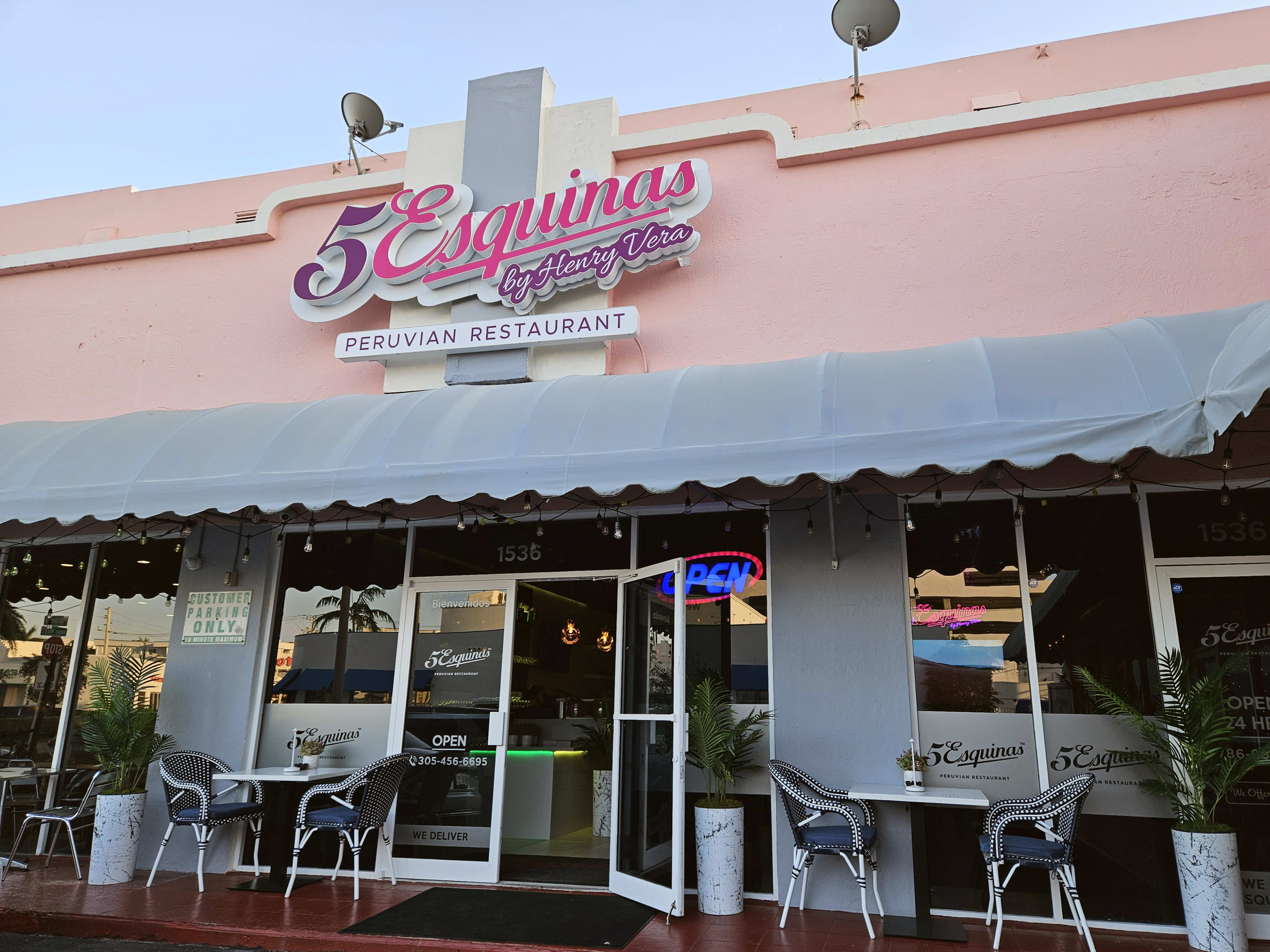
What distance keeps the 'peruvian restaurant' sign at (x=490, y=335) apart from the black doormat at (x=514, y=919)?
14.3 feet

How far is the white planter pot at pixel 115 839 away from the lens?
714 cm

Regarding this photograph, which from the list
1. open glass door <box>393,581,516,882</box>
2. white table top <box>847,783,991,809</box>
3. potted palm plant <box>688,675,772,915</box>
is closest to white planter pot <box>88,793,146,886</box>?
open glass door <box>393,581,516,882</box>

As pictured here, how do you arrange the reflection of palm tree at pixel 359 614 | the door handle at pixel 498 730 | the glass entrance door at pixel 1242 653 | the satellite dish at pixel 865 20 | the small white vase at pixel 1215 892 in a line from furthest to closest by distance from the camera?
the satellite dish at pixel 865 20 → the reflection of palm tree at pixel 359 614 → the door handle at pixel 498 730 → the glass entrance door at pixel 1242 653 → the small white vase at pixel 1215 892

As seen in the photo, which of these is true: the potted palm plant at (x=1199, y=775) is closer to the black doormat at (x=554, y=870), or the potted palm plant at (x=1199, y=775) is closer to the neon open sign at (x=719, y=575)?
the neon open sign at (x=719, y=575)

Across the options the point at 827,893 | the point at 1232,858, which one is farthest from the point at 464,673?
the point at 1232,858

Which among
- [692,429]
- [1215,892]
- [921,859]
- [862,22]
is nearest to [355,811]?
[692,429]

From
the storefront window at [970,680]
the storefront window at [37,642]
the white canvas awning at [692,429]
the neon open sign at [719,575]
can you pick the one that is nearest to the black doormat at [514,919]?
the storefront window at [970,680]

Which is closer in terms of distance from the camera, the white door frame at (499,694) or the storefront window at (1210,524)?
the storefront window at (1210,524)

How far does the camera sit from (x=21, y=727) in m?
8.55

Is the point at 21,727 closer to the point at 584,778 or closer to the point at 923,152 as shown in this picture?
the point at 584,778

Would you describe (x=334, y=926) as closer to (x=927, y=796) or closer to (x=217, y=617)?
(x=217, y=617)

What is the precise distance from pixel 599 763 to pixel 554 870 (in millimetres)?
2157

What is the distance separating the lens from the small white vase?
17.5ft

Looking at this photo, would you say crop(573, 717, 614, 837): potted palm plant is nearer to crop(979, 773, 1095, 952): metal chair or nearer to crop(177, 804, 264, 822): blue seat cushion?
crop(177, 804, 264, 822): blue seat cushion
